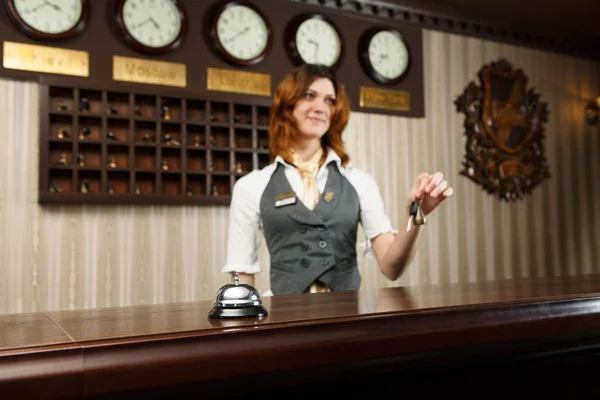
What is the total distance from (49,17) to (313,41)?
6.15 ft

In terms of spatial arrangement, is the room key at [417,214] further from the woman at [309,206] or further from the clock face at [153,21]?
the clock face at [153,21]

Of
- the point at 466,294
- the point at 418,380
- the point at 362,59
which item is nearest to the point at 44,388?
the point at 418,380

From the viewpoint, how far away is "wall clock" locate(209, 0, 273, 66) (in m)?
4.28

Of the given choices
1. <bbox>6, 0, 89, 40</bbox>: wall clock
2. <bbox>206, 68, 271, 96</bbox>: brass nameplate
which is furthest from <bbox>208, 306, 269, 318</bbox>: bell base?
<bbox>206, 68, 271, 96</bbox>: brass nameplate

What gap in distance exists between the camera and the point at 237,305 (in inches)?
41.8

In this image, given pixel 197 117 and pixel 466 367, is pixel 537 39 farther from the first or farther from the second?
pixel 466 367

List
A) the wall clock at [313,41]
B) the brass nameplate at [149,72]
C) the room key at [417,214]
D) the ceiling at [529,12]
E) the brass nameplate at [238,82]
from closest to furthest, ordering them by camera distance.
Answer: the room key at [417,214], the brass nameplate at [149,72], the brass nameplate at [238,82], the wall clock at [313,41], the ceiling at [529,12]

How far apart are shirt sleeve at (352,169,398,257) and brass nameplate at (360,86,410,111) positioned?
2.40 metres

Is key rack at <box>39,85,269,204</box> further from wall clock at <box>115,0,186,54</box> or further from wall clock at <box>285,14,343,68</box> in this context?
wall clock at <box>285,14,343,68</box>

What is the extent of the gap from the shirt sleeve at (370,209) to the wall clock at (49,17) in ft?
7.35

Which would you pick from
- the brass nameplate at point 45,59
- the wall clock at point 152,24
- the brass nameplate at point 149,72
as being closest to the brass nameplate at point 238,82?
the brass nameplate at point 149,72

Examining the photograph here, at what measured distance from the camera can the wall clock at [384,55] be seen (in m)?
4.89

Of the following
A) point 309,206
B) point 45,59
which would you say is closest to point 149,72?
point 45,59

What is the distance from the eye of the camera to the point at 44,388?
73cm
